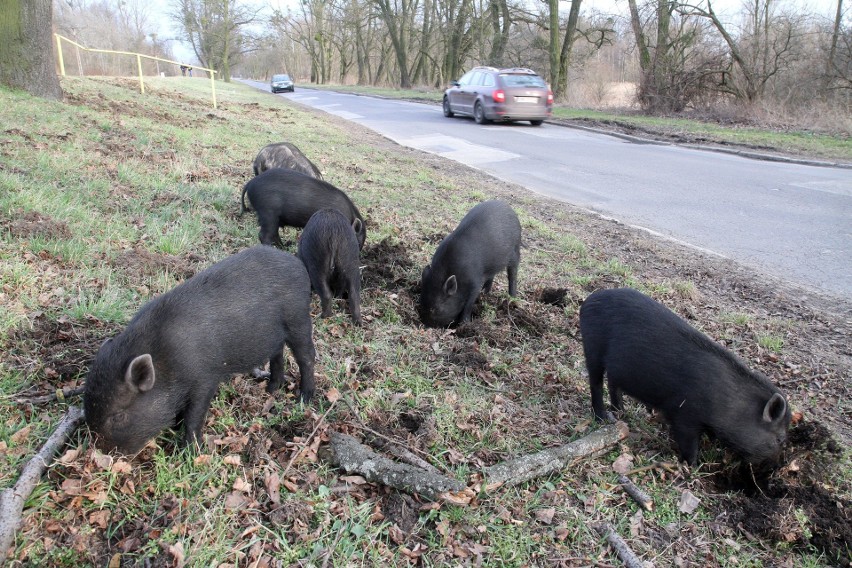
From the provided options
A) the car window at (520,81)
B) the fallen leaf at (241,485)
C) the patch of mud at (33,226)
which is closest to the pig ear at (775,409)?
the fallen leaf at (241,485)

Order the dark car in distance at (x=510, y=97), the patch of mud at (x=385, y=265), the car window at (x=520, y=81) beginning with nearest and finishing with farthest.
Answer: the patch of mud at (x=385, y=265) < the dark car in distance at (x=510, y=97) < the car window at (x=520, y=81)

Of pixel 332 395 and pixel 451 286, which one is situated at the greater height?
pixel 451 286

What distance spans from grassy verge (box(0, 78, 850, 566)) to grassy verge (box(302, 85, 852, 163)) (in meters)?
10.6

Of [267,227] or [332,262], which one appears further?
[267,227]

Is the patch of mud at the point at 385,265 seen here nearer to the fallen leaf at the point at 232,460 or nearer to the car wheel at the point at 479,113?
the fallen leaf at the point at 232,460

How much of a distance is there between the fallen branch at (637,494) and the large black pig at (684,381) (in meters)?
0.46

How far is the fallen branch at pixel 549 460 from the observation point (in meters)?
3.12

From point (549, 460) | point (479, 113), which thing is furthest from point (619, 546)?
point (479, 113)

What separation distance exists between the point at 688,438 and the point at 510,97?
17972mm

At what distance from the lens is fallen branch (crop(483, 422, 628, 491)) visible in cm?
312

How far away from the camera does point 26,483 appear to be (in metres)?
2.57

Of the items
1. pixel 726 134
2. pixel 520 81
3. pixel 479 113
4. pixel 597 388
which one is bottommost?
pixel 597 388

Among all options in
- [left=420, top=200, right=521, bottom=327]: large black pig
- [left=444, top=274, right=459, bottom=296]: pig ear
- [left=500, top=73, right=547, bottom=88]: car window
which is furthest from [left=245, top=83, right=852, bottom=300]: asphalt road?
[left=444, top=274, right=459, bottom=296]: pig ear

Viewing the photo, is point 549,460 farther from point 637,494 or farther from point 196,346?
point 196,346
